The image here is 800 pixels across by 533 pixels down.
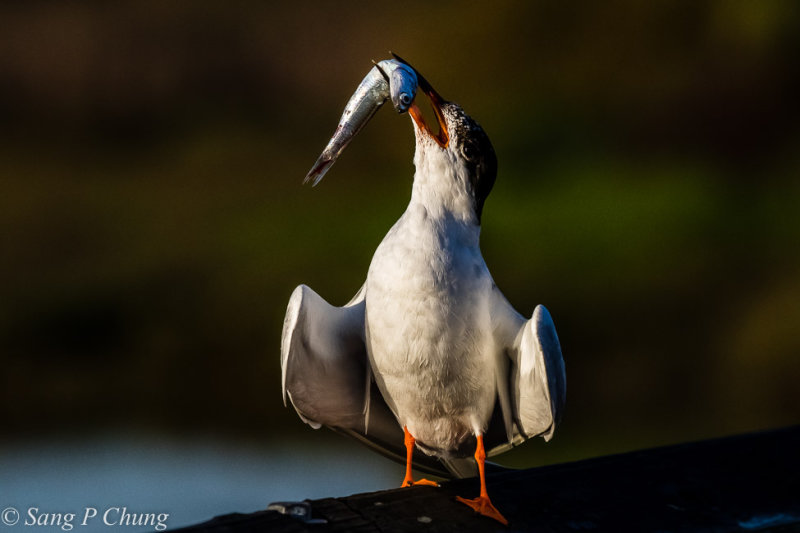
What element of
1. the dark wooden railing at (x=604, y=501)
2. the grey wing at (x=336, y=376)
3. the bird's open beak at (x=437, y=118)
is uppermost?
the bird's open beak at (x=437, y=118)

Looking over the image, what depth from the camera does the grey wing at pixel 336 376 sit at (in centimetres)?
147

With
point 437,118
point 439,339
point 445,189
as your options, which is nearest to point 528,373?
point 439,339

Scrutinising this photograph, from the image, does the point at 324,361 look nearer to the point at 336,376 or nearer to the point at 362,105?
the point at 336,376

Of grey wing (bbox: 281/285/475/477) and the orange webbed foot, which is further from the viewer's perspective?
grey wing (bbox: 281/285/475/477)

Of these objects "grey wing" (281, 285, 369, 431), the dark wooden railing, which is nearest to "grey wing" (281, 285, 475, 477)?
"grey wing" (281, 285, 369, 431)

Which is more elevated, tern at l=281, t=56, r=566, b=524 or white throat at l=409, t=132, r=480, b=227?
white throat at l=409, t=132, r=480, b=227

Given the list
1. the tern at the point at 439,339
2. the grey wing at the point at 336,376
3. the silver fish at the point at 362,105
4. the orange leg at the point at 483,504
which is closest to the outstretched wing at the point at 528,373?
the tern at the point at 439,339

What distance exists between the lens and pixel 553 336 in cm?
131

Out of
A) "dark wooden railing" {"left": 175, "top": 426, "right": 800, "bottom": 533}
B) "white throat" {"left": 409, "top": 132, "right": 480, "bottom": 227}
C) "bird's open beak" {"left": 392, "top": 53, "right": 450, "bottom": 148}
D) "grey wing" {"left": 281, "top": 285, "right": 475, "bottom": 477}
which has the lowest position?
"dark wooden railing" {"left": 175, "top": 426, "right": 800, "bottom": 533}

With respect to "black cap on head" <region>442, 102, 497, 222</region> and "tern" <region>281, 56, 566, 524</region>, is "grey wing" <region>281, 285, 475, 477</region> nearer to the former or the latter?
"tern" <region>281, 56, 566, 524</region>

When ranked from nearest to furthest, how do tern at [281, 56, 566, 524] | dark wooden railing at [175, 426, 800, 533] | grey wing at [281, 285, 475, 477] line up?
dark wooden railing at [175, 426, 800, 533], tern at [281, 56, 566, 524], grey wing at [281, 285, 475, 477]

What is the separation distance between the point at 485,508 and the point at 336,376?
373 mm

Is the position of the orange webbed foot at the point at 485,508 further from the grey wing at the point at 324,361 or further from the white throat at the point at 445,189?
the white throat at the point at 445,189

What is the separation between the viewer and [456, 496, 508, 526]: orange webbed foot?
130 cm
